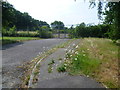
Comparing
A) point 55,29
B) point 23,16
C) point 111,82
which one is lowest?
point 111,82

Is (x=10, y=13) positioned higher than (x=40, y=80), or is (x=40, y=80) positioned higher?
(x=10, y=13)

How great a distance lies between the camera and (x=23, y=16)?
247 feet

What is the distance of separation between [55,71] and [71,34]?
25.9 m

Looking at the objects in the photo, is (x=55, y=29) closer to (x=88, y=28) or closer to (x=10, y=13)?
(x=88, y=28)

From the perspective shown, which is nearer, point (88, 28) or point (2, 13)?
point (2, 13)

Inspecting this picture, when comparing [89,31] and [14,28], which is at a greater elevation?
[14,28]

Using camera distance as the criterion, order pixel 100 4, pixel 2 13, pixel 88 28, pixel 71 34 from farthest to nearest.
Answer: pixel 71 34
pixel 88 28
pixel 2 13
pixel 100 4

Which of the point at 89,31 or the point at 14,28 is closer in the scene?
the point at 89,31

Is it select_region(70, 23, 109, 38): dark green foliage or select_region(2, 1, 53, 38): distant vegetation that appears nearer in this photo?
select_region(2, 1, 53, 38): distant vegetation

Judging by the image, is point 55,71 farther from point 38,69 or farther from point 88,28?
point 88,28

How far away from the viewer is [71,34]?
31.9m

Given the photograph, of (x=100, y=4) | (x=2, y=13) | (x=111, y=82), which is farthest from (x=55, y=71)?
(x=2, y=13)

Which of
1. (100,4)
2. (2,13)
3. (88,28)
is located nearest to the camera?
(100,4)

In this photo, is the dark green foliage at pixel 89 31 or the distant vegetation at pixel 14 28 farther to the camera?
the dark green foliage at pixel 89 31
